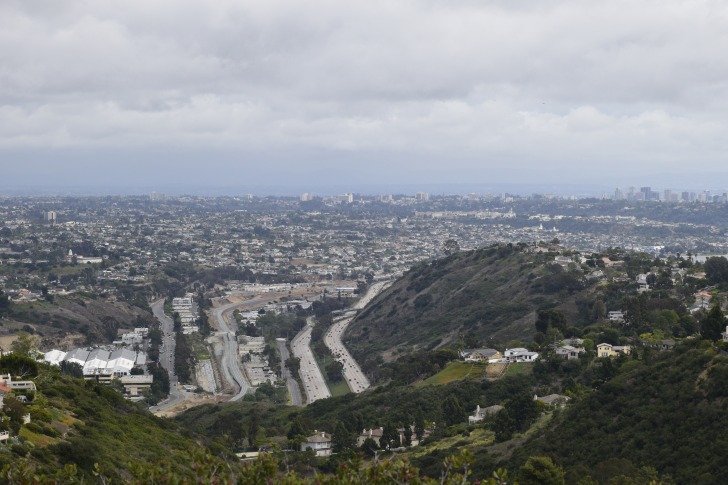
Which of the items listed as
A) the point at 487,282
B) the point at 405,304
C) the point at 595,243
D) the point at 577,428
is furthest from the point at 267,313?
the point at 595,243

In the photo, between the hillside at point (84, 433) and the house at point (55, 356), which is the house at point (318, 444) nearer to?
the hillside at point (84, 433)

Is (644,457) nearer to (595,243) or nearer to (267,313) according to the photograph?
(267,313)

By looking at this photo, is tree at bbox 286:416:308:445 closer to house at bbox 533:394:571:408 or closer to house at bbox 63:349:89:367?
house at bbox 533:394:571:408

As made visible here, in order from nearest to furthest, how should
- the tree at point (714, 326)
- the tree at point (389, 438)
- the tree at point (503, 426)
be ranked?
the tree at point (503, 426) < the tree at point (714, 326) < the tree at point (389, 438)

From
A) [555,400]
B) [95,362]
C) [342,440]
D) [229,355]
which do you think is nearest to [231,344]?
[229,355]

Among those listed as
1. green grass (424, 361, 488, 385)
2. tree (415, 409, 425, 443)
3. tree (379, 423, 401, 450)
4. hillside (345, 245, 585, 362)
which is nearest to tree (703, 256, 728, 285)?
hillside (345, 245, 585, 362)

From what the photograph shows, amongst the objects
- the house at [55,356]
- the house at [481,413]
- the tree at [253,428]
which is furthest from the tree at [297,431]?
the house at [55,356]
